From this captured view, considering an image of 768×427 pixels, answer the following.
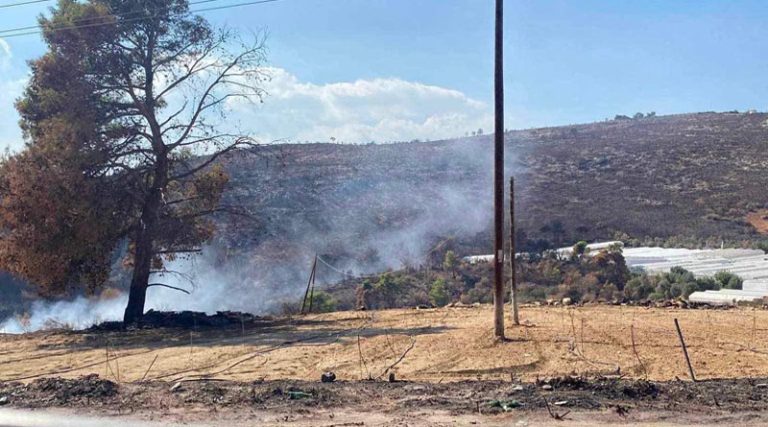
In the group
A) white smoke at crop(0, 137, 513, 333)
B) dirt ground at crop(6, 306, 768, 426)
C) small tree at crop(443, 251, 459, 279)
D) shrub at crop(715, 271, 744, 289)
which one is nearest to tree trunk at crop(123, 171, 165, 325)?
dirt ground at crop(6, 306, 768, 426)

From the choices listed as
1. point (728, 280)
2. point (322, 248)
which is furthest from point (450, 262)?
point (728, 280)

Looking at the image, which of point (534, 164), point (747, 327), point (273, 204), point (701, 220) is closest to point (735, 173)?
point (701, 220)

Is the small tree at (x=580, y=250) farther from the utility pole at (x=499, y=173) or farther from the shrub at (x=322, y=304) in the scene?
the utility pole at (x=499, y=173)

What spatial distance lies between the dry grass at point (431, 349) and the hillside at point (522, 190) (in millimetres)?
21323

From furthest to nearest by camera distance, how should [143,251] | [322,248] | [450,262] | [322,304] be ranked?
1. [322,248]
2. [450,262]
3. [322,304]
4. [143,251]

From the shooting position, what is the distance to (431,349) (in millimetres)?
12758

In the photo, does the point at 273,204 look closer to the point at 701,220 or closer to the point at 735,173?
the point at 701,220

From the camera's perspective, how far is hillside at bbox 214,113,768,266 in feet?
136

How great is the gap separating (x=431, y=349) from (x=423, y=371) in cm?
168

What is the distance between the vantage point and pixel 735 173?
167ft

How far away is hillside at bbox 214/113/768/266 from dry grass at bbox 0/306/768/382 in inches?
839

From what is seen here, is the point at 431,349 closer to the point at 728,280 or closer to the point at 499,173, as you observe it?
the point at 499,173

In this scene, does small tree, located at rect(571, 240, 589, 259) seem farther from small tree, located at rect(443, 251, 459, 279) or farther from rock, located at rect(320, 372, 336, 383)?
rock, located at rect(320, 372, 336, 383)

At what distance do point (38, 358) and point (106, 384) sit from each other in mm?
5820
